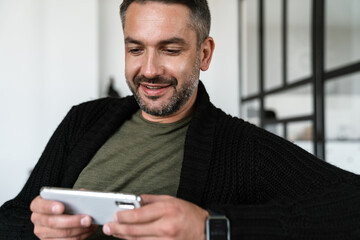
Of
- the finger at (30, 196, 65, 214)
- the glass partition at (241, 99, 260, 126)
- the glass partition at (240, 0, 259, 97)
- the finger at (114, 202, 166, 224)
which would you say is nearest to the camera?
the finger at (114, 202, 166, 224)

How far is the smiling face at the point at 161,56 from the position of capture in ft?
4.16

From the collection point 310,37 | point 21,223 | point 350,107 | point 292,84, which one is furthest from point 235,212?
point 292,84

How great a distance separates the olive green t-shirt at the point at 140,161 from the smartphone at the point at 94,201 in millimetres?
387

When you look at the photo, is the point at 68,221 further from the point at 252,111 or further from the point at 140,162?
the point at 252,111

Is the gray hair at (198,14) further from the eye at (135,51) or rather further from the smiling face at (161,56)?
the eye at (135,51)

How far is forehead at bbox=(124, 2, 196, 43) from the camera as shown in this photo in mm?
1260

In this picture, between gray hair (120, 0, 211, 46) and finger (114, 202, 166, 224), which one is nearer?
finger (114, 202, 166, 224)

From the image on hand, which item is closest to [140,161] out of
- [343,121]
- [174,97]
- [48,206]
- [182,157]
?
[182,157]

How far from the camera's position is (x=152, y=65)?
4.15ft

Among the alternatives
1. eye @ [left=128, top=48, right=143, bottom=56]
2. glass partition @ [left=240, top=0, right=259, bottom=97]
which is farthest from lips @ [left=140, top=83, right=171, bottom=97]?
glass partition @ [left=240, top=0, right=259, bottom=97]

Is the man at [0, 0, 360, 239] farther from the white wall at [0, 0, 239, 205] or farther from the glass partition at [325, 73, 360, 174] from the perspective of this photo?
the white wall at [0, 0, 239, 205]

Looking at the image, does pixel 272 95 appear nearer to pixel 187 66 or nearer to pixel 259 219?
pixel 187 66

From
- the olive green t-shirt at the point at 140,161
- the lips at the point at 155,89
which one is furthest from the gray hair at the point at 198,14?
the olive green t-shirt at the point at 140,161

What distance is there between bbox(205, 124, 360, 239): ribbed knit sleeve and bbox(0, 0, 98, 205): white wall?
4.37 meters
